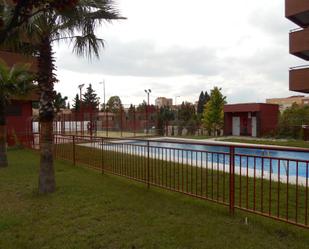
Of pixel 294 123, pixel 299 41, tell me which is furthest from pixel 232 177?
pixel 294 123

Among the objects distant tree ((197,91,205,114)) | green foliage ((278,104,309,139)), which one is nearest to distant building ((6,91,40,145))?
green foliage ((278,104,309,139))

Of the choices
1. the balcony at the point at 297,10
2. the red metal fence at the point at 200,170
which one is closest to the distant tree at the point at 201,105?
the balcony at the point at 297,10

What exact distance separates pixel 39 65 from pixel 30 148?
427 inches

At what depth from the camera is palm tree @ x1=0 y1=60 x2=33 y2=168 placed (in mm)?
10873

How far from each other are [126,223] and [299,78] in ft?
52.7

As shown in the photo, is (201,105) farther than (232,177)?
Yes

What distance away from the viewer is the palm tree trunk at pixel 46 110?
6.55 meters

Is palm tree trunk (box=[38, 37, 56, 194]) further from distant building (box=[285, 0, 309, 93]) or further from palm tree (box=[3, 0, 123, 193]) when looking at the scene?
distant building (box=[285, 0, 309, 93])

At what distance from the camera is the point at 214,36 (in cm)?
1405

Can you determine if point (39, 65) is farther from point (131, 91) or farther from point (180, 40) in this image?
point (131, 91)

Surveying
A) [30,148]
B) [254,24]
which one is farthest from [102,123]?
[254,24]

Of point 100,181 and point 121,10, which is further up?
point 121,10

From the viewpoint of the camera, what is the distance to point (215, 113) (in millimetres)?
30031

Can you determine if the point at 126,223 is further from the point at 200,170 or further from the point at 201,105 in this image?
the point at 201,105
